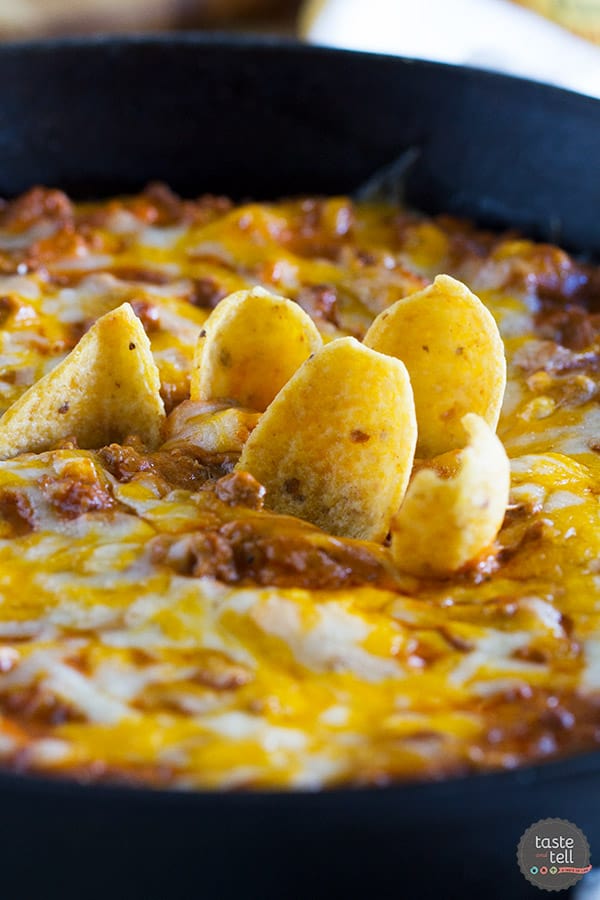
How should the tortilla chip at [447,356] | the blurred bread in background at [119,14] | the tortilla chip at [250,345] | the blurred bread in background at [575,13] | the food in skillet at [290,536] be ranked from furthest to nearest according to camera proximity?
1. the blurred bread in background at [119,14]
2. the blurred bread in background at [575,13]
3. the tortilla chip at [250,345]
4. the tortilla chip at [447,356]
5. the food in skillet at [290,536]

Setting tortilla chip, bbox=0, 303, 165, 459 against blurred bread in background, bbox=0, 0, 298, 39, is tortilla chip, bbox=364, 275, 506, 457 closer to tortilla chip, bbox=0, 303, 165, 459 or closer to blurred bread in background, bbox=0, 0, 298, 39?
tortilla chip, bbox=0, 303, 165, 459

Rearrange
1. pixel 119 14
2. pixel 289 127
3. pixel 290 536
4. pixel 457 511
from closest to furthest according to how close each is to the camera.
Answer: pixel 457 511 → pixel 290 536 → pixel 289 127 → pixel 119 14

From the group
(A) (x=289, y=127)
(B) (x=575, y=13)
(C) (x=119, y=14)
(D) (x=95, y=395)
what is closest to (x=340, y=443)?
(D) (x=95, y=395)

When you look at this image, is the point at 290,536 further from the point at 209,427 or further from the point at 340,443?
the point at 209,427

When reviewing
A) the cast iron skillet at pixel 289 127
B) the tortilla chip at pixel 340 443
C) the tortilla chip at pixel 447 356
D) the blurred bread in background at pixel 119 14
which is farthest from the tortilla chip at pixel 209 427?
the blurred bread in background at pixel 119 14

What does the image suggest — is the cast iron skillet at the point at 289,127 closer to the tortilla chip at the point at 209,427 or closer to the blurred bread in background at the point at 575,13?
the tortilla chip at the point at 209,427

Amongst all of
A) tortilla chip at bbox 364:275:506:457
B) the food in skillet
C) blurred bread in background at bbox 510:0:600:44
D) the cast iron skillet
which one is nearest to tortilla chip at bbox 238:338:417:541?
the food in skillet

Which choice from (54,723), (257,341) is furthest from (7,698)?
(257,341)
